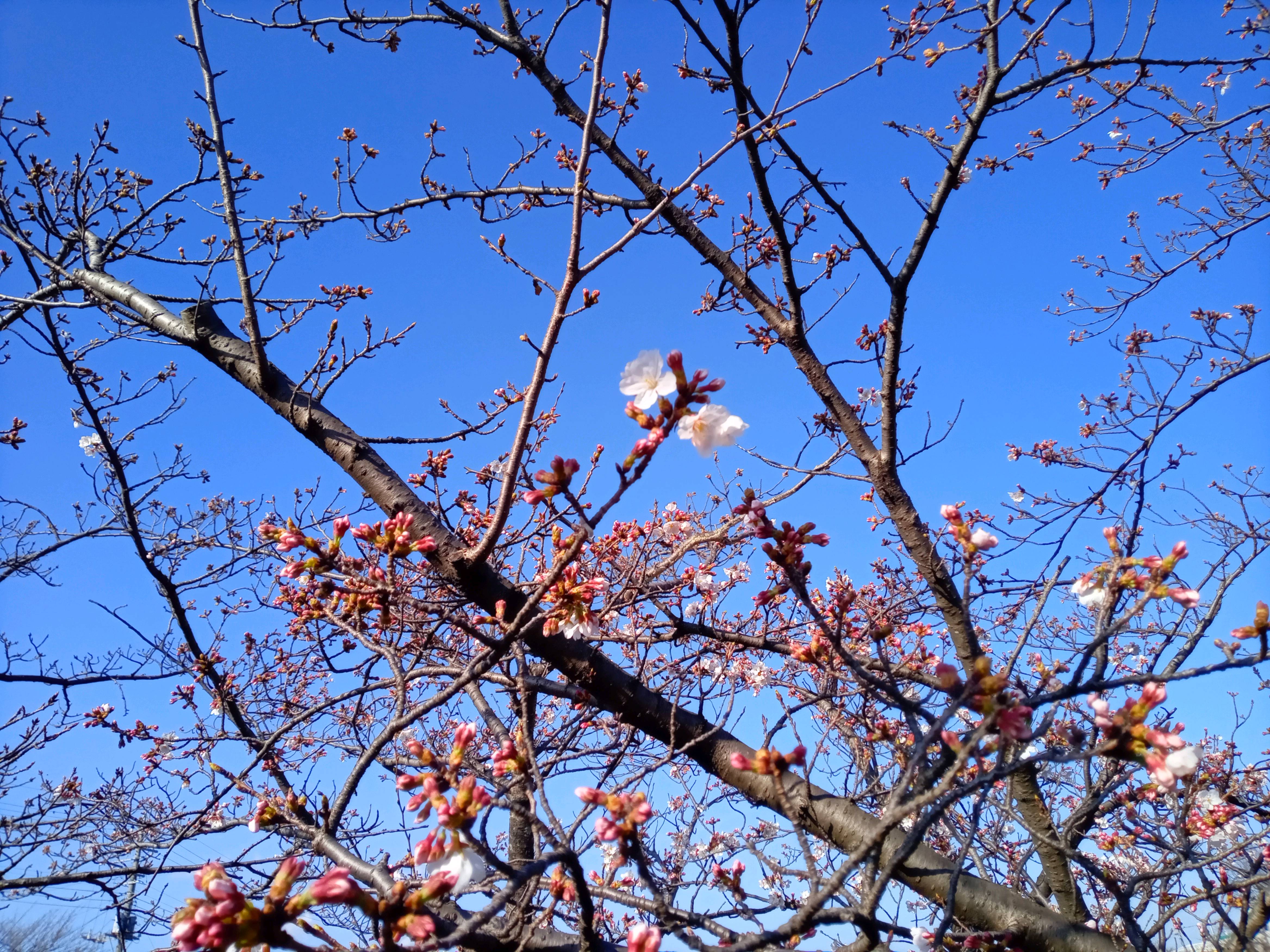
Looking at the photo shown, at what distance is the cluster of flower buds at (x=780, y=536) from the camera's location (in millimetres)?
1705

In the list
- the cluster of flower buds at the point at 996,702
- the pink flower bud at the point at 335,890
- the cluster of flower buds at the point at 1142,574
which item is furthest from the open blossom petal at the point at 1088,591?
the pink flower bud at the point at 335,890

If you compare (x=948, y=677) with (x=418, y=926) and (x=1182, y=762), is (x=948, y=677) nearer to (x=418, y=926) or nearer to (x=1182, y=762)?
(x=1182, y=762)

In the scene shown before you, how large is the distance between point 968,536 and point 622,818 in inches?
40.2

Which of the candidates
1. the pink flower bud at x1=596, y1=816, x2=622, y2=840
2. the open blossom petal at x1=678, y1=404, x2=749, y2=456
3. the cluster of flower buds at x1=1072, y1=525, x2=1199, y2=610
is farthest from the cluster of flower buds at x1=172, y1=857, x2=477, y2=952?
the cluster of flower buds at x1=1072, y1=525, x2=1199, y2=610

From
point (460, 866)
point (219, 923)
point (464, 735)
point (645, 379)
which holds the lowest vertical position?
point (219, 923)

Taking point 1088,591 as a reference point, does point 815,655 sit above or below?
below

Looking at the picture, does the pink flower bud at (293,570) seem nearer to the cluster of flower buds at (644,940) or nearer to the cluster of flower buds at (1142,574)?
the cluster of flower buds at (644,940)

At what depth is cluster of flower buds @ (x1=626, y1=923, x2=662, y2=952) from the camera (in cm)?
131

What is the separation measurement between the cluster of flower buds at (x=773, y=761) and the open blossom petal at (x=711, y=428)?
798 millimetres

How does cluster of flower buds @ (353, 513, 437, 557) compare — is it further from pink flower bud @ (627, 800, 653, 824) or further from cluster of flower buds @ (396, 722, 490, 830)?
pink flower bud @ (627, 800, 653, 824)

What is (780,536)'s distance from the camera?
1.75m

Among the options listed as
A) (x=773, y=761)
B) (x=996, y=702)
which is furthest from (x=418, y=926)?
(x=996, y=702)

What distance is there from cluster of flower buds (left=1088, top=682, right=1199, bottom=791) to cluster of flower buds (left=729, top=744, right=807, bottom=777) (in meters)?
0.57

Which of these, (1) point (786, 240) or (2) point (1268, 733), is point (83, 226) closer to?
(1) point (786, 240)
